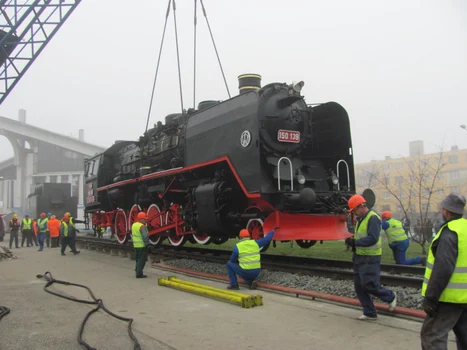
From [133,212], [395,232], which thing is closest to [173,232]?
[133,212]

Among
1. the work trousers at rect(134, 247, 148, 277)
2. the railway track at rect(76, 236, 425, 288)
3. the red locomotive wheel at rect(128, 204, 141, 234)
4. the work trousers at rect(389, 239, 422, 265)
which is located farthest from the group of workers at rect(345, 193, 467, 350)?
the red locomotive wheel at rect(128, 204, 141, 234)

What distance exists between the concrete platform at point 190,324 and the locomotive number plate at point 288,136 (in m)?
2.96

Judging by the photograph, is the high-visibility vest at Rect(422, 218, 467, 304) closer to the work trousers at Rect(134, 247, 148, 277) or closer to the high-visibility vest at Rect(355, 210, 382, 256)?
the high-visibility vest at Rect(355, 210, 382, 256)

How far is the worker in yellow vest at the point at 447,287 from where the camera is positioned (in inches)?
122

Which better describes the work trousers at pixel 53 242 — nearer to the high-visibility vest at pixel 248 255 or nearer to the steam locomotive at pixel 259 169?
the steam locomotive at pixel 259 169

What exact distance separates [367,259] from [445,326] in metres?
1.99

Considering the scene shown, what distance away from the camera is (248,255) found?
727 centimetres

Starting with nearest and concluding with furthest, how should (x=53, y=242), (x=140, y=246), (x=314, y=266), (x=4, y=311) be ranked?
(x=4, y=311), (x=314, y=266), (x=140, y=246), (x=53, y=242)

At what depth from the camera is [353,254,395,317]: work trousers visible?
5.06 m

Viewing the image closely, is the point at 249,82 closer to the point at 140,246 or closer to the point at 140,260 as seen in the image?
the point at 140,246

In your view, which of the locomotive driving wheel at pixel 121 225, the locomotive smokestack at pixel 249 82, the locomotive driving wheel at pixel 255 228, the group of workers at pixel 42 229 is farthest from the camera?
the group of workers at pixel 42 229

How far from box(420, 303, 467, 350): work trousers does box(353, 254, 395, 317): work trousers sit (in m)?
1.82

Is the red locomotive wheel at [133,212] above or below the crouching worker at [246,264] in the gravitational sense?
above

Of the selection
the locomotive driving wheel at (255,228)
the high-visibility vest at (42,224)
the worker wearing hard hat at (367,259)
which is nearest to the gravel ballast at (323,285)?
the worker wearing hard hat at (367,259)
